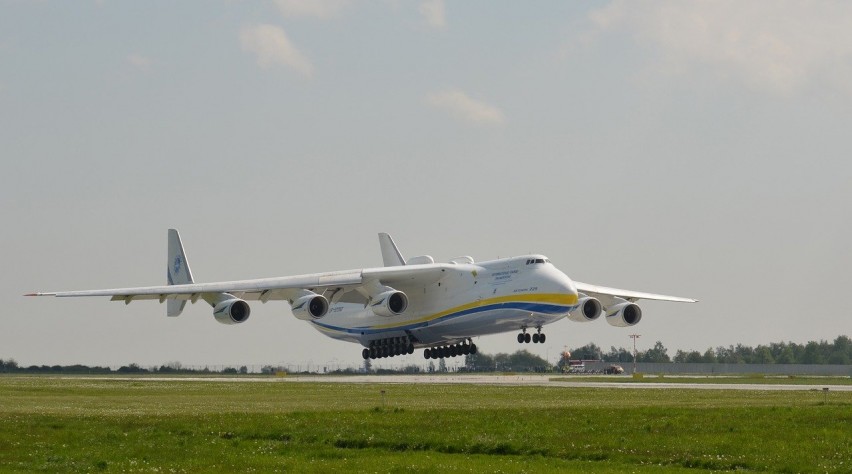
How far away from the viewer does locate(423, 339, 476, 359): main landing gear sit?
57250 millimetres

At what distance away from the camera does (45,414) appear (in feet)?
89.2

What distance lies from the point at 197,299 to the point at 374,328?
29.0 feet

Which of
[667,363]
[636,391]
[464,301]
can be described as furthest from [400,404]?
[667,363]

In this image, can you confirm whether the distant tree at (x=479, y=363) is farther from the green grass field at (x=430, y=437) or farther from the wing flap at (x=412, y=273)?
the green grass field at (x=430, y=437)

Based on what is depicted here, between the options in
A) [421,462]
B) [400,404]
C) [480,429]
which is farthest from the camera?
[400,404]

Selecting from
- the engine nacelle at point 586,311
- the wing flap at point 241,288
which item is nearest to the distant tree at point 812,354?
the engine nacelle at point 586,311

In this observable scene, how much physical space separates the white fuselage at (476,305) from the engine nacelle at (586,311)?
4.26 m

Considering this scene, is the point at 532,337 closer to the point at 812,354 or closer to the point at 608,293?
the point at 608,293

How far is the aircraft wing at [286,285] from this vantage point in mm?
51125

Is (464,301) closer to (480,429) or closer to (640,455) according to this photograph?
(480,429)

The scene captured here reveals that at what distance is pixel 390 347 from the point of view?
189 ft

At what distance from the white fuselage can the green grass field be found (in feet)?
54.1

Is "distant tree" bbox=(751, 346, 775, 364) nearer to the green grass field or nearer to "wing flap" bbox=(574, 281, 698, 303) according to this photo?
"wing flap" bbox=(574, 281, 698, 303)

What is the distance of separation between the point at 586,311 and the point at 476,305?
6076 millimetres
